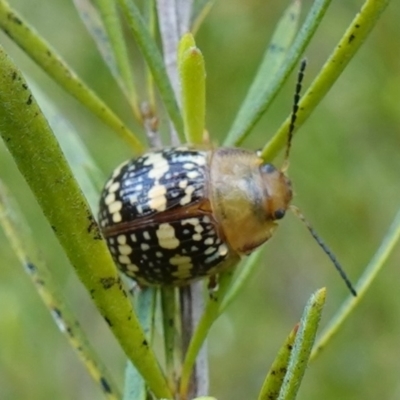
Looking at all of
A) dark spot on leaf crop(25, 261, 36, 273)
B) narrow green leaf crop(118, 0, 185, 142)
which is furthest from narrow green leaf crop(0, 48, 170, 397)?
narrow green leaf crop(118, 0, 185, 142)

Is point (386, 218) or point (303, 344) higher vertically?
point (303, 344)

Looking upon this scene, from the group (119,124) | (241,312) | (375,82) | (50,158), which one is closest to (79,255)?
(50,158)

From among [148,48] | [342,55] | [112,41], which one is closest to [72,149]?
[112,41]

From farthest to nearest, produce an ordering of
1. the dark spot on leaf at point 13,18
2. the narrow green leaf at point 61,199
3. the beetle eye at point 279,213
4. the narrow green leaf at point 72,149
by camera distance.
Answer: the beetle eye at point 279,213
the narrow green leaf at point 72,149
the dark spot on leaf at point 13,18
the narrow green leaf at point 61,199

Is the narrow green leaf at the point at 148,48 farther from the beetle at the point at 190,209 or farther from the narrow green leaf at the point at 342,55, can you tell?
the beetle at the point at 190,209

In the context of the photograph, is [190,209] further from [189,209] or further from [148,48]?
[148,48]

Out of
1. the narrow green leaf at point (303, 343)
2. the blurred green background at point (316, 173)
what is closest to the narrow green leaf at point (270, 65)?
the narrow green leaf at point (303, 343)

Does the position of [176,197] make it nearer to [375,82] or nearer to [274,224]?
[274,224]
